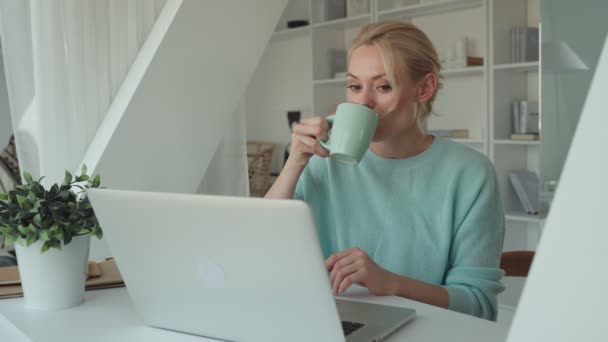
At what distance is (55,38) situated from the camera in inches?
61.6

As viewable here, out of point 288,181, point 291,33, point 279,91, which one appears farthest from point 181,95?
point 279,91

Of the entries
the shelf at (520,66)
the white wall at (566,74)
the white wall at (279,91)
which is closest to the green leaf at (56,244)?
the white wall at (566,74)

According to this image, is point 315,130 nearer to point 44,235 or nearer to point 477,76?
point 44,235

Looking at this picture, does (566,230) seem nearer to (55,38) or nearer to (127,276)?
(127,276)

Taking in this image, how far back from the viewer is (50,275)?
104 centimetres

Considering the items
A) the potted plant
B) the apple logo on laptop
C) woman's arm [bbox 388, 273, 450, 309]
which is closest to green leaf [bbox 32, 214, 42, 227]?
the potted plant

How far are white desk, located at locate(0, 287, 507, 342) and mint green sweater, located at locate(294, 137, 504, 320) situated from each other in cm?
33

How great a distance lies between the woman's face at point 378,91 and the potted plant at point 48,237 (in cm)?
62

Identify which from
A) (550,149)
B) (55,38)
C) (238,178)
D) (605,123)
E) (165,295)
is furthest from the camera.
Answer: (550,149)

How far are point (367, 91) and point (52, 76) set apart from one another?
80cm

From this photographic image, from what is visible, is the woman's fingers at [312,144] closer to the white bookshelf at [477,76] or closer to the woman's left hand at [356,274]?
the woman's left hand at [356,274]

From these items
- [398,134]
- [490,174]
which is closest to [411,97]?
[398,134]

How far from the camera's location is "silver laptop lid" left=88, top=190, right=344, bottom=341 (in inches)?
28.0

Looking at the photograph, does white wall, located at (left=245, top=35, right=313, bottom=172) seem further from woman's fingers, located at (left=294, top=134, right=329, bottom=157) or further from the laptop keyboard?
the laptop keyboard
